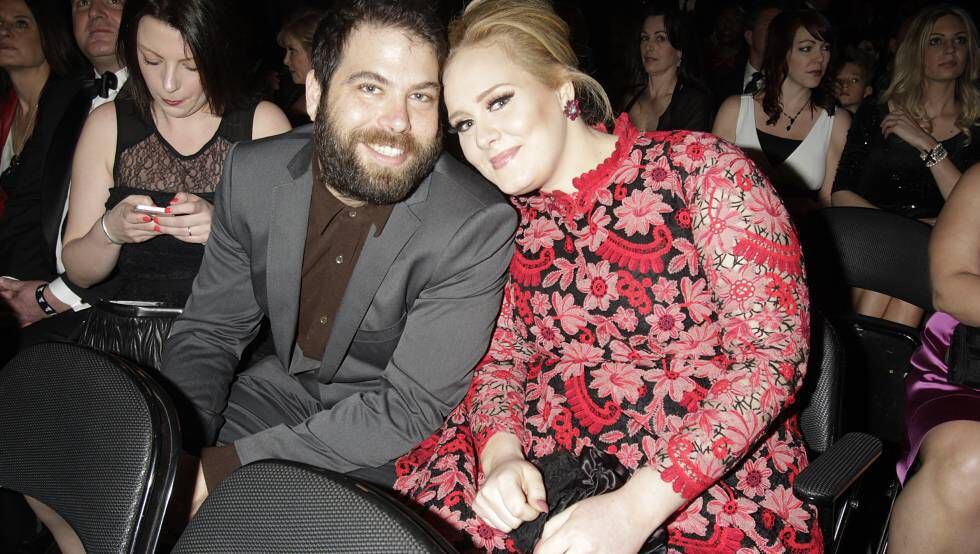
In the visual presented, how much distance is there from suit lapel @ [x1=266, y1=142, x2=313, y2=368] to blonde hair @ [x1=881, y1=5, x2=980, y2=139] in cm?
310

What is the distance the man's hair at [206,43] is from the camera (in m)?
2.21

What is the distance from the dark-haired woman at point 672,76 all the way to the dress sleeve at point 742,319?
10.3 feet

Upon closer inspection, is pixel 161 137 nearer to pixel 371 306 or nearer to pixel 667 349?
pixel 371 306

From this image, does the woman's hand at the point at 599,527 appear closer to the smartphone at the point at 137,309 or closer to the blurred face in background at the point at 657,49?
the smartphone at the point at 137,309

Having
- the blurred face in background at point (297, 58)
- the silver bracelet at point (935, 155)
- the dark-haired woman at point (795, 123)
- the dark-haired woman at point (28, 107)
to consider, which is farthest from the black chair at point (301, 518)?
the blurred face in background at point (297, 58)

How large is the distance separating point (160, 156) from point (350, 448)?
132cm

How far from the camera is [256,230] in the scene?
1862 millimetres

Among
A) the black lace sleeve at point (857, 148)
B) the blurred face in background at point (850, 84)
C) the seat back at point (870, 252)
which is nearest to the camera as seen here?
the seat back at point (870, 252)

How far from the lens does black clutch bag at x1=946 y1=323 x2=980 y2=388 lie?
6.19 feet

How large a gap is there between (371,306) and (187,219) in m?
0.70

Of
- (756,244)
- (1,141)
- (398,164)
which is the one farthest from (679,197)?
(1,141)

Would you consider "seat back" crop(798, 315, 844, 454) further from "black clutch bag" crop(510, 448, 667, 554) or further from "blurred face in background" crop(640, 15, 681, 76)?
"blurred face in background" crop(640, 15, 681, 76)

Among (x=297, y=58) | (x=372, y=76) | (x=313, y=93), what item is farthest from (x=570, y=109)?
(x=297, y=58)

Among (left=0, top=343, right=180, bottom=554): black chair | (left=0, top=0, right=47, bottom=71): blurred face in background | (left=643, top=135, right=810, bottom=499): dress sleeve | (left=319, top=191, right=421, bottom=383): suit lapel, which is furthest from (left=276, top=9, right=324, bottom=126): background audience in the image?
(left=643, top=135, right=810, bottom=499): dress sleeve
